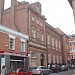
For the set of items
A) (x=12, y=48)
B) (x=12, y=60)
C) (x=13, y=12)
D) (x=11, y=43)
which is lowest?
(x=12, y=60)

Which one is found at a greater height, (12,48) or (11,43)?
(11,43)

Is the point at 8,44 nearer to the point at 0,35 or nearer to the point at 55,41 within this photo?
the point at 0,35

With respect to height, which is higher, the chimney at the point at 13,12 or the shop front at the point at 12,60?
the chimney at the point at 13,12

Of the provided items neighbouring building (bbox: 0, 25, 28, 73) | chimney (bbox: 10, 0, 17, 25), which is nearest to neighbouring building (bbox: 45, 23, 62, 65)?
chimney (bbox: 10, 0, 17, 25)

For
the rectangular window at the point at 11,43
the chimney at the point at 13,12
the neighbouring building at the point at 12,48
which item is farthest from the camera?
the chimney at the point at 13,12

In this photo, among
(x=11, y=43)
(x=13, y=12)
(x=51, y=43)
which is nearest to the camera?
(x=11, y=43)

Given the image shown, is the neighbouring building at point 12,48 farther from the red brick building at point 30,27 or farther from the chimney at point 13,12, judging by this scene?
the chimney at point 13,12

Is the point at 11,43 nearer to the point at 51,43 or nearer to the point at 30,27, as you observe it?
the point at 30,27

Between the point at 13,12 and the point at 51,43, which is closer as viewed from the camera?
the point at 13,12

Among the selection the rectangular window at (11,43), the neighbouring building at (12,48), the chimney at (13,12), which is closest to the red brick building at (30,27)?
the chimney at (13,12)

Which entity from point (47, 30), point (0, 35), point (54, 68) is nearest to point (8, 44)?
point (0, 35)

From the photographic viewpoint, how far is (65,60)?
6512 cm

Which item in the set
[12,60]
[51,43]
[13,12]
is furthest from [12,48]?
[51,43]

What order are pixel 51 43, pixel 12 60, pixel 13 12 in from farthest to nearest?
pixel 51 43 < pixel 13 12 < pixel 12 60
